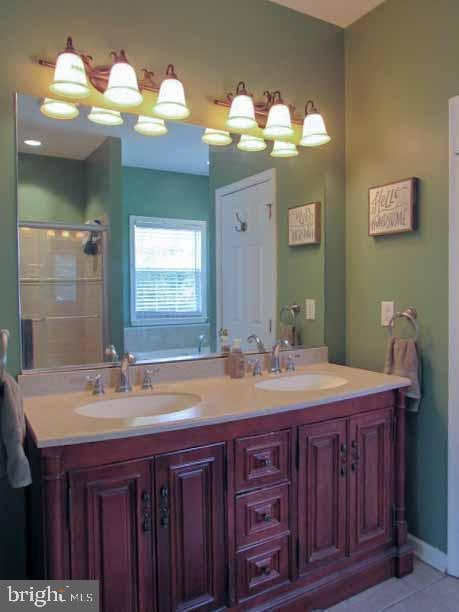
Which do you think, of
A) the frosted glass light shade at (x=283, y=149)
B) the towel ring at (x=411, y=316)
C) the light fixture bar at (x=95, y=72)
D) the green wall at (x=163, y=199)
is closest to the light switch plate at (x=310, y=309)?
the towel ring at (x=411, y=316)

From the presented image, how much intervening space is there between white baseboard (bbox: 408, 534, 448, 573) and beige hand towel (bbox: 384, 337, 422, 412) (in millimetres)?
637

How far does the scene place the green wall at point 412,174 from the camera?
204 centimetres

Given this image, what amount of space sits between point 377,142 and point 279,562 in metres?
2.01

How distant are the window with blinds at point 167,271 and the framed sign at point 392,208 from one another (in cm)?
89

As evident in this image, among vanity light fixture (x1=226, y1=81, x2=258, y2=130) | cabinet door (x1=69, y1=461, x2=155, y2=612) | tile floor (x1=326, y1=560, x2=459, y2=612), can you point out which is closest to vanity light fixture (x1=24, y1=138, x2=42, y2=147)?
vanity light fixture (x1=226, y1=81, x2=258, y2=130)

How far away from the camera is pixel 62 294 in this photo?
6.05 ft

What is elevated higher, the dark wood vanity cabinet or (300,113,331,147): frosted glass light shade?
→ (300,113,331,147): frosted glass light shade

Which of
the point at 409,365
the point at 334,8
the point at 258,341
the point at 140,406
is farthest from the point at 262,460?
the point at 334,8

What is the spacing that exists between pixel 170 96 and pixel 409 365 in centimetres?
158

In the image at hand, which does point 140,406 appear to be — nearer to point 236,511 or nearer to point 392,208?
point 236,511

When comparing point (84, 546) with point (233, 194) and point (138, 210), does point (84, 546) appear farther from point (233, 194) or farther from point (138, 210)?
point (233, 194)

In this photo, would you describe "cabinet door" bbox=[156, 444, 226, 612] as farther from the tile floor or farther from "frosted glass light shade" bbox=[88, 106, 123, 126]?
"frosted glass light shade" bbox=[88, 106, 123, 126]

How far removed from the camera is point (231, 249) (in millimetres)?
2277

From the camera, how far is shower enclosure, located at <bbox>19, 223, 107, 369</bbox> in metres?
1.77
